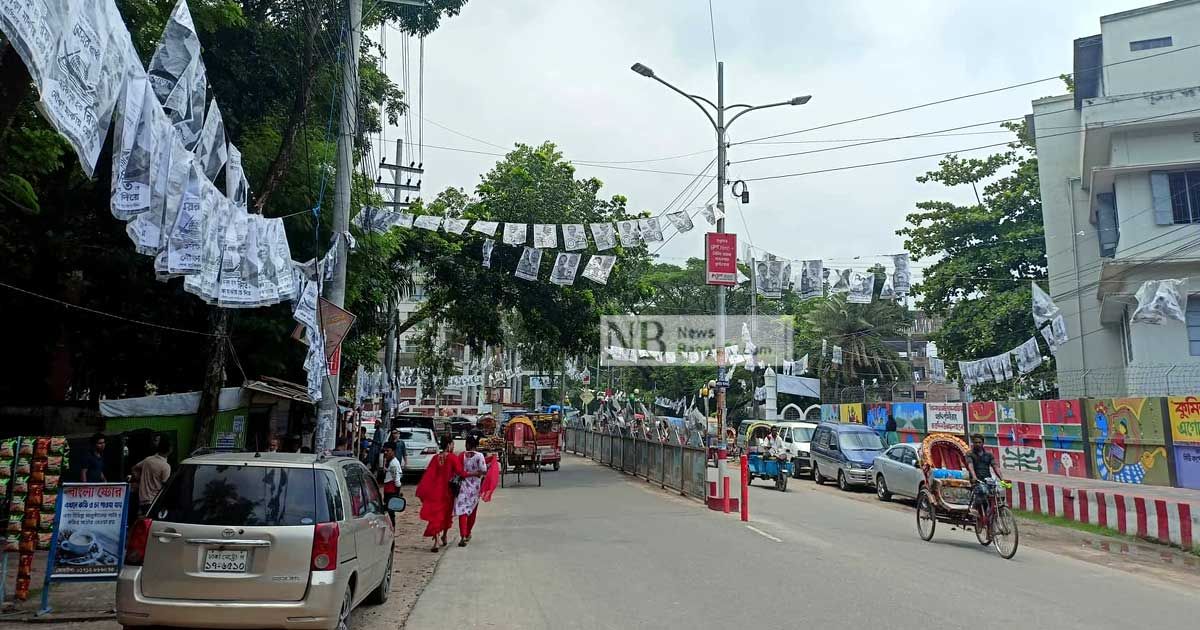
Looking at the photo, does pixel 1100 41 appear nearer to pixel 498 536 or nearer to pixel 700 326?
pixel 700 326

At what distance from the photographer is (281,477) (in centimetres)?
595

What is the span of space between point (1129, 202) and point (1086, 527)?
13460 mm

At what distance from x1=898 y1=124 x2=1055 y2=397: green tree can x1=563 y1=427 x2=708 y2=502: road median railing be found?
53.2 ft

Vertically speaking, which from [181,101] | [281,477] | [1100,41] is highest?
[1100,41]

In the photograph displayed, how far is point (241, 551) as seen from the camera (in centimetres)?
557

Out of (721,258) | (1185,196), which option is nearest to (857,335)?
(1185,196)

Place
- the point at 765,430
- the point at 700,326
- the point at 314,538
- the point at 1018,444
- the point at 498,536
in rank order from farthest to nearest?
1. the point at 700,326
2. the point at 765,430
3. the point at 1018,444
4. the point at 498,536
5. the point at 314,538

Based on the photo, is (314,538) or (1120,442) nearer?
(314,538)

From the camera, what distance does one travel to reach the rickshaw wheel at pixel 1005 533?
1103cm

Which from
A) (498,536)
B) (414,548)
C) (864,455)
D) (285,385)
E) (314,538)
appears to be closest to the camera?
(314,538)

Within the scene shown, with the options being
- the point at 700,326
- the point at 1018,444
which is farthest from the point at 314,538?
the point at 700,326

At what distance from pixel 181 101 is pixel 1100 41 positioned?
1170 inches

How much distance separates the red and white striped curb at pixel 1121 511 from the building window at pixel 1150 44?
16.2 meters

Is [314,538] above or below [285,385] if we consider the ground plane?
below
